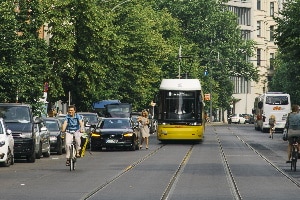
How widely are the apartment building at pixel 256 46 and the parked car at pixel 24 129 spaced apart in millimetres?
121253

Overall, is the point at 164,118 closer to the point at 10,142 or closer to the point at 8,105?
the point at 8,105

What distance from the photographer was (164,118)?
57406mm

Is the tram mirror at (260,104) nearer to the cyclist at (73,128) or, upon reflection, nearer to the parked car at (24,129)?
the parked car at (24,129)

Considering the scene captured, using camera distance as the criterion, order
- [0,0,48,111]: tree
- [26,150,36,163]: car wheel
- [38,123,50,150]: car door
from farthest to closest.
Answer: [0,0,48,111]: tree → [38,123,50,150]: car door → [26,150,36,163]: car wheel

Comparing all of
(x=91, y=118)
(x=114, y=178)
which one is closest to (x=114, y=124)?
(x=91, y=118)

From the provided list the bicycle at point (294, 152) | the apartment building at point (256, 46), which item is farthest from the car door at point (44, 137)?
the apartment building at point (256, 46)

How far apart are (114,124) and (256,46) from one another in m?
121

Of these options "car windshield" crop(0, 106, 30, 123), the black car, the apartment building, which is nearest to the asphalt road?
"car windshield" crop(0, 106, 30, 123)

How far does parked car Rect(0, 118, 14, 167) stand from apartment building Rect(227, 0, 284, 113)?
413 ft

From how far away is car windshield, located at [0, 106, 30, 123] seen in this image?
37.9 m

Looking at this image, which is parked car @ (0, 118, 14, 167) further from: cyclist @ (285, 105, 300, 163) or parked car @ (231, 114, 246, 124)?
parked car @ (231, 114, 246, 124)

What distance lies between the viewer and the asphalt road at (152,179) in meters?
21.9

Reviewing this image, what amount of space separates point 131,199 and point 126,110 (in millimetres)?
57975

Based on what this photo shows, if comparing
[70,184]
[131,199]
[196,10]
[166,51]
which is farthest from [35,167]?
[196,10]
